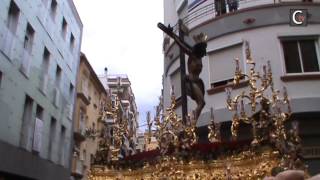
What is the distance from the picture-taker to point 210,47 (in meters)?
14.4

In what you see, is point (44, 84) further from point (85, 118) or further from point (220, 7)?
point (85, 118)

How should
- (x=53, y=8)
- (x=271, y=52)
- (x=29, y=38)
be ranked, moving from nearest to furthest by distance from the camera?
(x=271, y=52) → (x=29, y=38) → (x=53, y=8)

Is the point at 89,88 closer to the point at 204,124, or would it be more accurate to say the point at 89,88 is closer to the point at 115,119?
the point at 204,124

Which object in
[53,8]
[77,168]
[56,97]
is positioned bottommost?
[77,168]

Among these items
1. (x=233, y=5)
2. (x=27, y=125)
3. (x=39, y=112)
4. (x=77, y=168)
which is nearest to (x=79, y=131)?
(x=77, y=168)

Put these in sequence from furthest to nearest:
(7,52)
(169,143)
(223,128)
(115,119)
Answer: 1. (7,52)
2. (223,128)
3. (115,119)
4. (169,143)

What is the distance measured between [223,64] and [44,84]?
403 inches

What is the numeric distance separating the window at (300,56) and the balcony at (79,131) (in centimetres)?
1964

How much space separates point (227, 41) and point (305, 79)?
294 centimetres

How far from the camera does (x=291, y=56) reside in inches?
522

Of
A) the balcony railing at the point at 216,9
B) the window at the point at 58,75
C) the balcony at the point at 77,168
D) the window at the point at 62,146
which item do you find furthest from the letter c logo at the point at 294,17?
the balcony at the point at 77,168

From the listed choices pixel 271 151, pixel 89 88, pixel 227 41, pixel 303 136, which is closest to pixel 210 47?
pixel 227 41

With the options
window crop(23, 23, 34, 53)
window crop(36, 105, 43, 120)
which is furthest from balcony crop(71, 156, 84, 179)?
Result: window crop(23, 23, 34, 53)

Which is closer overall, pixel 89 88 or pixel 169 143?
pixel 169 143
